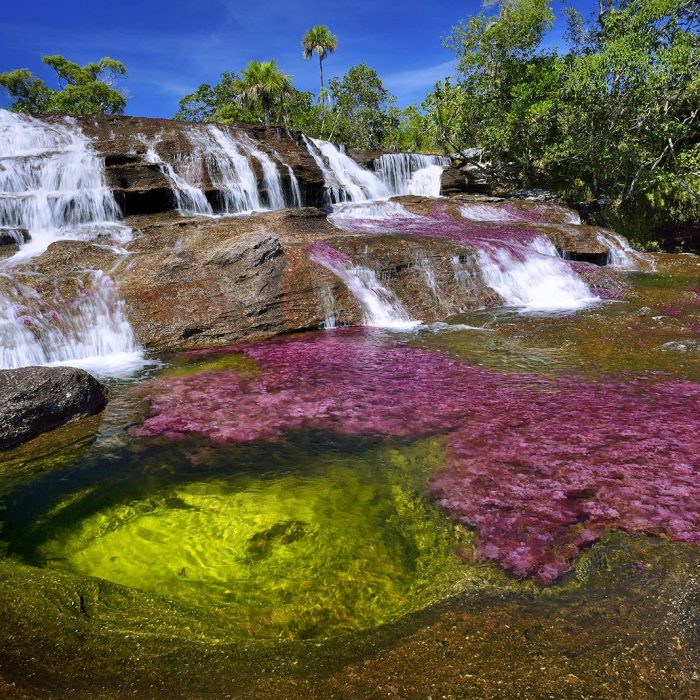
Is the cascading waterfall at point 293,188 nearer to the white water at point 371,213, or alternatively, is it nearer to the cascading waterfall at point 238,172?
the cascading waterfall at point 238,172

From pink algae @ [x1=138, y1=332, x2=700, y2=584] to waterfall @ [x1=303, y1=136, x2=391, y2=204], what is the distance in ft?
57.2

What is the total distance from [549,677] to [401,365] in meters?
6.49

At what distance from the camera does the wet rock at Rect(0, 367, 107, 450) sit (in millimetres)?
6414

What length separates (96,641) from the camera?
307 centimetres

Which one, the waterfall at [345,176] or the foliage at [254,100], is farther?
the foliage at [254,100]

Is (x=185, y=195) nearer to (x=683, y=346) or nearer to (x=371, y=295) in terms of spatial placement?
(x=371, y=295)

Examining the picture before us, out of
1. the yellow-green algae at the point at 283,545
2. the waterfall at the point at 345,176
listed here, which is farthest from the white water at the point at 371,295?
the waterfall at the point at 345,176

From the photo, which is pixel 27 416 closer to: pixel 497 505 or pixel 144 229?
pixel 497 505

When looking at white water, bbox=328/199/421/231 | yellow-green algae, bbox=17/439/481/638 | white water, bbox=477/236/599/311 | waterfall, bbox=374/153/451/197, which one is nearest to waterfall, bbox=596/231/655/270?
white water, bbox=477/236/599/311

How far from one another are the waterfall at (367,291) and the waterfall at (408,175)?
681 inches

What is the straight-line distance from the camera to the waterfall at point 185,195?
775 inches

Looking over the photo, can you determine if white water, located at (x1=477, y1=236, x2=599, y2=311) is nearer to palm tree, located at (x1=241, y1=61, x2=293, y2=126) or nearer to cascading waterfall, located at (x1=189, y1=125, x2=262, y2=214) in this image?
cascading waterfall, located at (x1=189, y1=125, x2=262, y2=214)

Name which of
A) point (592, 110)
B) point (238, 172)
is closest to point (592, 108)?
point (592, 110)

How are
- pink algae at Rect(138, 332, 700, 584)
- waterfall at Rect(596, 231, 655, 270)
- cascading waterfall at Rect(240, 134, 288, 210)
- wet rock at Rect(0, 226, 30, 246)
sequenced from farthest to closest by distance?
cascading waterfall at Rect(240, 134, 288, 210) < waterfall at Rect(596, 231, 655, 270) < wet rock at Rect(0, 226, 30, 246) < pink algae at Rect(138, 332, 700, 584)
